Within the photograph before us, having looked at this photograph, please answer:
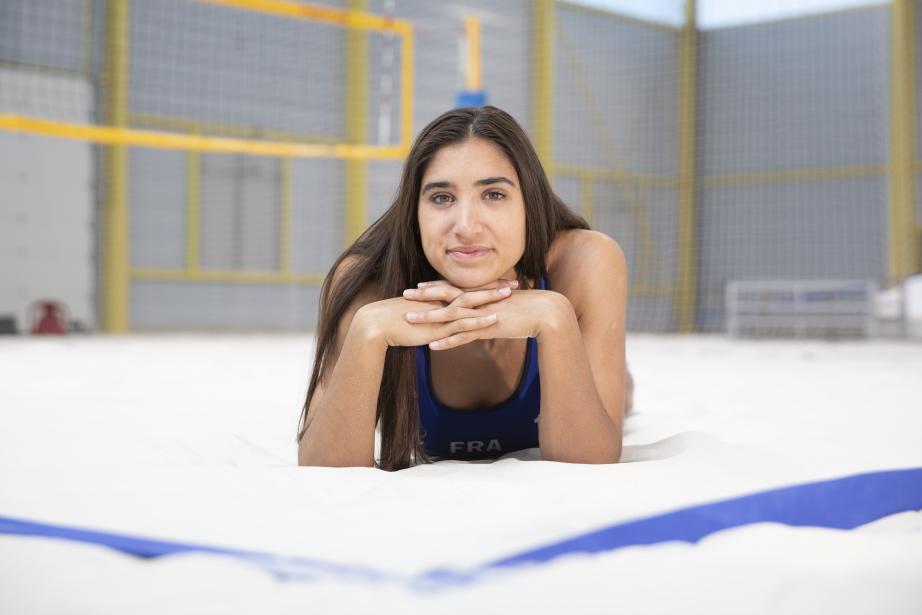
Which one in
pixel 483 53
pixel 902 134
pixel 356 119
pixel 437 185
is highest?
pixel 483 53

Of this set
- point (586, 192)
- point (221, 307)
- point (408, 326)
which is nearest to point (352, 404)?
point (408, 326)

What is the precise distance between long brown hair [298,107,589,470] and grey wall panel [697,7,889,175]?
7353 mm

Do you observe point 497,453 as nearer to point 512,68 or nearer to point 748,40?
point 512,68

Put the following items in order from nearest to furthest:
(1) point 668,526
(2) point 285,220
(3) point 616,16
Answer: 1. (1) point 668,526
2. (2) point 285,220
3. (3) point 616,16

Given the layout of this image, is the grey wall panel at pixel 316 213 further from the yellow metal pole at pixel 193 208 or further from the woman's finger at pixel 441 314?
the woman's finger at pixel 441 314

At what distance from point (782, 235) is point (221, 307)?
5563 mm

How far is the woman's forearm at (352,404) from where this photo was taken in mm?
1120

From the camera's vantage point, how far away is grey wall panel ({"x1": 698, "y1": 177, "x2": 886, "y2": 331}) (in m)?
7.83

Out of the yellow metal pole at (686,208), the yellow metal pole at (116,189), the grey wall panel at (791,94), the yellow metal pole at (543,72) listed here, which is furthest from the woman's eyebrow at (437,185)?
the grey wall panel at (791,94)

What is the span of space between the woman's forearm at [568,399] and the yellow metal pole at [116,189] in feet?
19.8

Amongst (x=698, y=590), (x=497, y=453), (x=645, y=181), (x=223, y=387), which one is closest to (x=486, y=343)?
(x=497, y=453)

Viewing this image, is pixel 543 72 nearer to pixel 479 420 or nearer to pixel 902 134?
pixel 902 134

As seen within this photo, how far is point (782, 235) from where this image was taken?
Result: 8047 mm

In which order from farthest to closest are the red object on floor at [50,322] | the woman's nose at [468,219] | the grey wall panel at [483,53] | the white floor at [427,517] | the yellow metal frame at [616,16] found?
the yellow metal frame at [616,16] < the grey wall panel at [483,53] < the red object on floor at [50,322] < the woman's nose at [468,219] < the white floor at [427,517]
